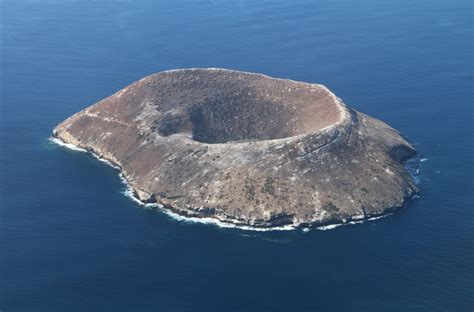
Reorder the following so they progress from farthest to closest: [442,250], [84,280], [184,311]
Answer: [442,250] → [84,280] → [184,311]

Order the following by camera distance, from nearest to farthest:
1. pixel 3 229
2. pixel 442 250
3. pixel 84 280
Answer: pixel 84 280
pixel 442 250
pixel 3 229

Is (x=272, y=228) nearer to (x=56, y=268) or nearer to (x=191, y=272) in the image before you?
(x=191, y=272)

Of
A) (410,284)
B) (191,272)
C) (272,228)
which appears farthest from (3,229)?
(410,284)

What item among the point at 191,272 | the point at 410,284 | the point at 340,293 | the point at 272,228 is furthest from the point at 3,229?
the point at 410,284

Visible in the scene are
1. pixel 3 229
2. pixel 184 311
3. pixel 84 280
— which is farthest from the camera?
A: pixel 3 229

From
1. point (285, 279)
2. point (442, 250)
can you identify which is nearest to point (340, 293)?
point (285, 279)

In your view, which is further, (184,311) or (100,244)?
(100,244)

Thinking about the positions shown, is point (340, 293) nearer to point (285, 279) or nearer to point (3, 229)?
point (285, 279)

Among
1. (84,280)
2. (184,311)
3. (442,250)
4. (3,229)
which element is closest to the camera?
(184,311)

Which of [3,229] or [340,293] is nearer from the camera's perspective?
[340,293]
